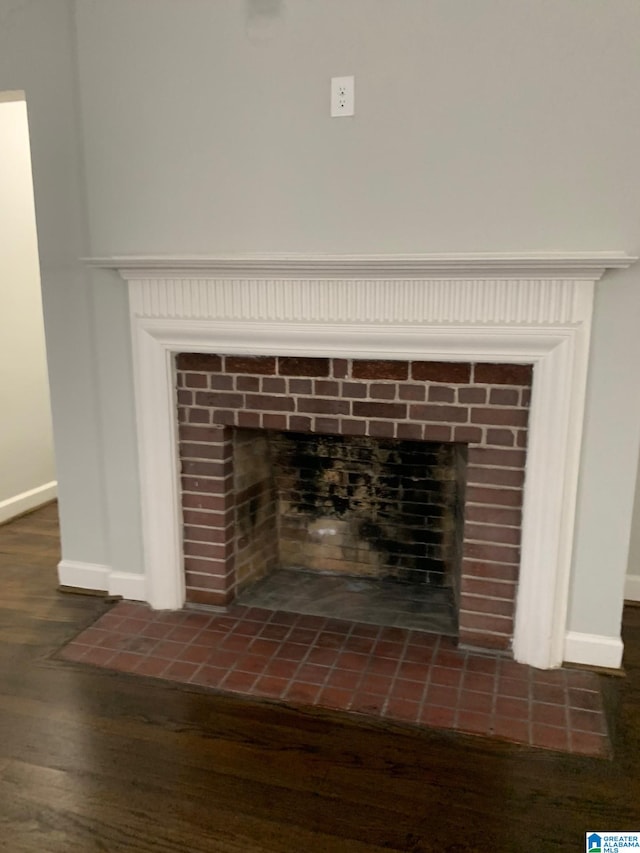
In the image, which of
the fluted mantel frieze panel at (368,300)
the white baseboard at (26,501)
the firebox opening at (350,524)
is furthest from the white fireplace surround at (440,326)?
the white baseboard at (26,501)

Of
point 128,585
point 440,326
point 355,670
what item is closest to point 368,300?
point 440,326

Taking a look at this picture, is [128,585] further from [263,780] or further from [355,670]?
[263,780]

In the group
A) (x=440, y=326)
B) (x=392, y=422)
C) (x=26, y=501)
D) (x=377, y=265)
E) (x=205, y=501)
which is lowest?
(x=26, y=501)

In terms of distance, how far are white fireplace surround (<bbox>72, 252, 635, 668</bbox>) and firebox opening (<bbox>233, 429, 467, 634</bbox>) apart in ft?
1.30

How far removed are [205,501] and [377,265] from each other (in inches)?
43.2

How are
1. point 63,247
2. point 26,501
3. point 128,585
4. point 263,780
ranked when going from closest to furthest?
point 263,780
point 63,247
point 128,585
point 26,501

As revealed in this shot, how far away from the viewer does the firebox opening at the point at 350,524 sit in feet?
9.00

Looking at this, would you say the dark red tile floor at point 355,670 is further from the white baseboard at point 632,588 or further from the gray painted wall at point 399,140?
the white baseboard at point 632,588

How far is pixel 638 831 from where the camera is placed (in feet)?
5.42

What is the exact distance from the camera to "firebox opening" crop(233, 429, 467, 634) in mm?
2742

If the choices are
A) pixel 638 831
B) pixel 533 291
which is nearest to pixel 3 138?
pixel 533 291

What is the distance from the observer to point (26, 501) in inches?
150

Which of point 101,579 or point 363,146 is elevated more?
point 363,146

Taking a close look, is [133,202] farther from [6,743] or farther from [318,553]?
[6,743]
